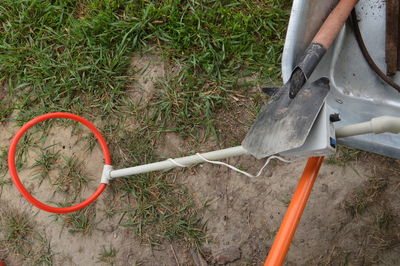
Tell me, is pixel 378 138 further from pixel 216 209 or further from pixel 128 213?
pixel 128 213

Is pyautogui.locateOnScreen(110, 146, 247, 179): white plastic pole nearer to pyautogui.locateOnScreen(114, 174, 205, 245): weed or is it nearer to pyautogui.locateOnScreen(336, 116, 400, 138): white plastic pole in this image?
pyautogui.locateOnScreen(114, 174, 205, 245): weed

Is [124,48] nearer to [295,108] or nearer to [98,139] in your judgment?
[98,139]

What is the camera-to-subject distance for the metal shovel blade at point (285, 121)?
1.12m

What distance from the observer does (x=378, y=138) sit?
1355mm

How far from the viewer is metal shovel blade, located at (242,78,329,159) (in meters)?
1.12

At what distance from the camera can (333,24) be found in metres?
1.35

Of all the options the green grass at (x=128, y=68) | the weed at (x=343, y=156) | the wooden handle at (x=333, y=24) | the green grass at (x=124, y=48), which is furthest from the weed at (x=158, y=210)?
the wooden handle at (x=333, y=24)

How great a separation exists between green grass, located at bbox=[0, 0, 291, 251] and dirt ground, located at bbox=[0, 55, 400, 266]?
66mm

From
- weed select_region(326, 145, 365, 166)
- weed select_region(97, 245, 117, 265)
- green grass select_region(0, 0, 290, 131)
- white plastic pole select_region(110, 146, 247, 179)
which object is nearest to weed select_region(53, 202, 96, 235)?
weed select_region(97, 245, 117, 265)

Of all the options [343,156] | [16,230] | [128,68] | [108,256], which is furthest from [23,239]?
[343,156]

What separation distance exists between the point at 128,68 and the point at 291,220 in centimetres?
120

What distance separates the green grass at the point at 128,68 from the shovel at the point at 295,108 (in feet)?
2.14

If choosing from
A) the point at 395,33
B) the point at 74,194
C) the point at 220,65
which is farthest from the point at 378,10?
the point at 74,194

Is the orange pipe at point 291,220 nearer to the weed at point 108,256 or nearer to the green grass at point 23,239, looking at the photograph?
the weed at point 108,256
